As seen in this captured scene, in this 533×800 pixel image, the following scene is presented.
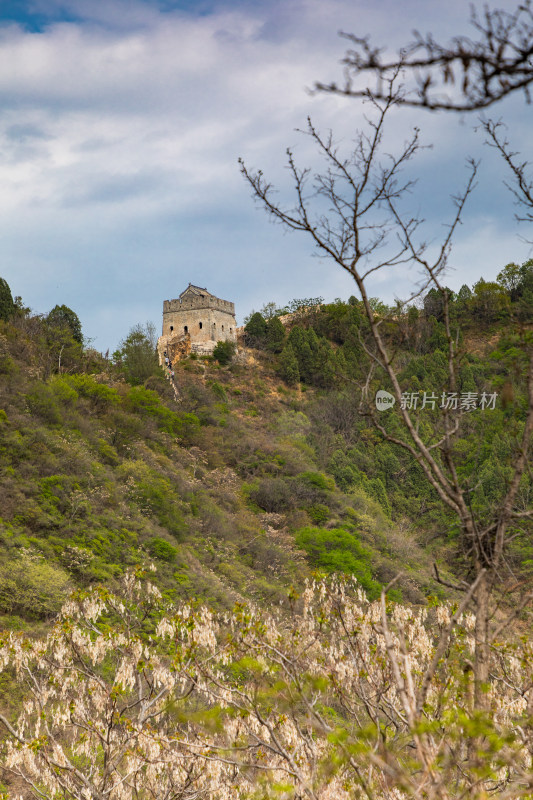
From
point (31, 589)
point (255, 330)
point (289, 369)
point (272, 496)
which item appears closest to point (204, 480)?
point (272, 496)

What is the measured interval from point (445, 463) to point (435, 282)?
94 cm

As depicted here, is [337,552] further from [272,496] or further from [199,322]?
[199,322]

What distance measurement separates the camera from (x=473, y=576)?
338cm

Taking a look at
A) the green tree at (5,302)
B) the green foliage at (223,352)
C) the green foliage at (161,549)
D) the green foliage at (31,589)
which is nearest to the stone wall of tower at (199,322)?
the green foliage at (223,352)

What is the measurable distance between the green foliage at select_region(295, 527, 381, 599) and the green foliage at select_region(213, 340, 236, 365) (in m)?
23.6

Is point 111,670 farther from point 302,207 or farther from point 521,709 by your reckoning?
point 302,207

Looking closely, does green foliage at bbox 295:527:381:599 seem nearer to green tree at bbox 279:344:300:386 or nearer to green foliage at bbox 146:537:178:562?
green foliage at bbox 146:537:178:562

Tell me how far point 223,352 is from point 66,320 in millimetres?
15417

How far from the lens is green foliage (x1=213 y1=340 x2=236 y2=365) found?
168 ft

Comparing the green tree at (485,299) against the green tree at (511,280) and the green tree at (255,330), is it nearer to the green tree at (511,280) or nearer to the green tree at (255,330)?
the green tree at (511,280)

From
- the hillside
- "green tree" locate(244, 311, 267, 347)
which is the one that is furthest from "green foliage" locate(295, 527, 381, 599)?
"green tree" locate(244, 311, 267, 347)

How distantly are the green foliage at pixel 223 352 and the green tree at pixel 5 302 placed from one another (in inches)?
783

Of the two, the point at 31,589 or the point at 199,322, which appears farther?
the point at 199,322

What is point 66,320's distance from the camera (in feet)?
126
